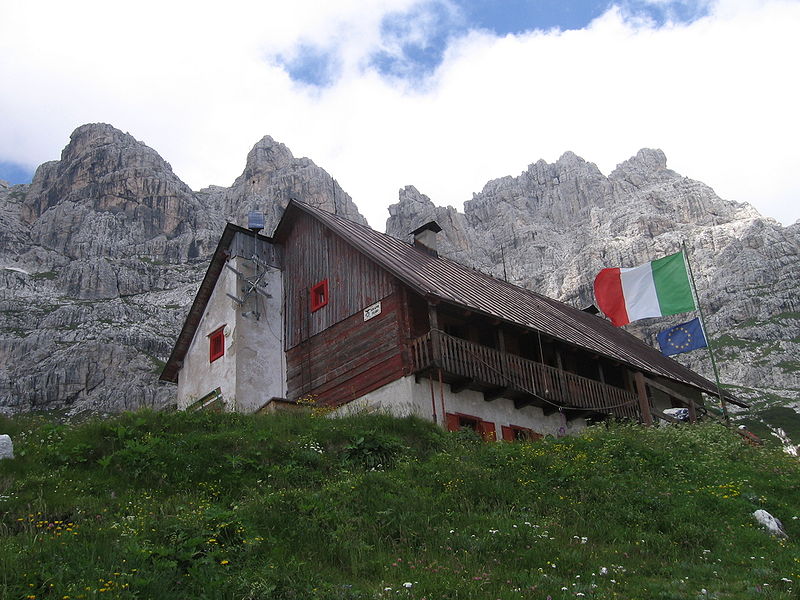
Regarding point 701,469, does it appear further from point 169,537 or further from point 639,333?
point 639,333

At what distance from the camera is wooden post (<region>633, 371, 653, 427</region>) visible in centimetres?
2919

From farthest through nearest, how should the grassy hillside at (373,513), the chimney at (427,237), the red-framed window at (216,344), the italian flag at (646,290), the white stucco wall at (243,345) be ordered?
the chimney at (427,237)
the red-framed window at (216,344)
the italian flag at (646,290)
the white stucco wall at (243,345)
the grassy hillside at (373,513)

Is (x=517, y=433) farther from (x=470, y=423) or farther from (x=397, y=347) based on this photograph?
(x=397, y=347)

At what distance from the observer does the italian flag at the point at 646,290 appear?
2878cm

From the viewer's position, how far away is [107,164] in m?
167

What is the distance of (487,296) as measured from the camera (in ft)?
93.5

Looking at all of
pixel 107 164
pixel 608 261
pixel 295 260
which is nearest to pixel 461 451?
pixel 295 260

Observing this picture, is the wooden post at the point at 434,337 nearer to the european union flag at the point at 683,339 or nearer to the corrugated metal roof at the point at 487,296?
the corrugated metal roof at the point at 487,296

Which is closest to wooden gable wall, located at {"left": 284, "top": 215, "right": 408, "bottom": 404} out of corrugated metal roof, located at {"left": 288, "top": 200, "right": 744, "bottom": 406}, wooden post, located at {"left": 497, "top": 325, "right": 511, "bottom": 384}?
corrugated metal roof, located at {"left": 288, "top": 200, "right": 744, "bottom": 406}

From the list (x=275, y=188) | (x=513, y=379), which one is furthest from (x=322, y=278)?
(x=275, y=188)

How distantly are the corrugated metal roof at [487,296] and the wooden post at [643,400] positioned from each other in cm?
42

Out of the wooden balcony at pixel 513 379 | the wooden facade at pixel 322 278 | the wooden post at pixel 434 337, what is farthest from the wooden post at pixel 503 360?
the wooden facade at pixel 322 278

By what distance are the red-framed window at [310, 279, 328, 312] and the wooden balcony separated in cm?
557

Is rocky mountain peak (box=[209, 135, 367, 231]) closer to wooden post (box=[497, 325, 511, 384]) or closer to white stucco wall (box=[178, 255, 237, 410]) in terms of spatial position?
white stucco wall (box=[178, 255, 237, 410])
